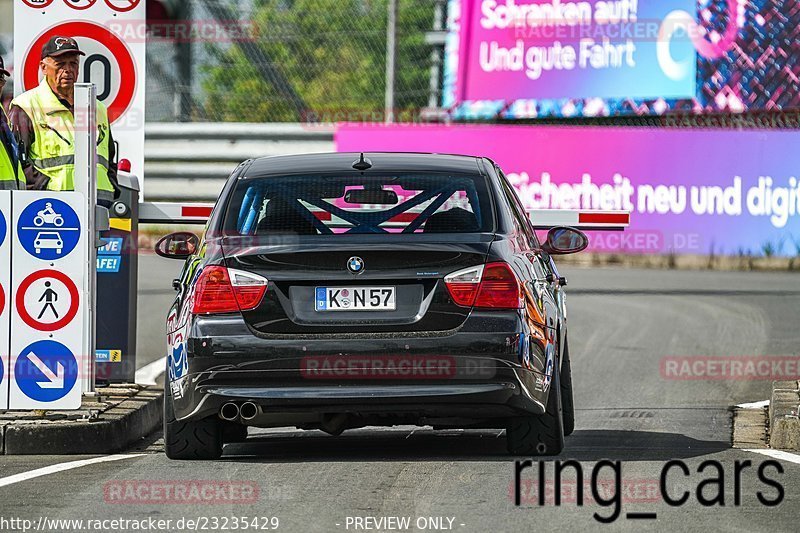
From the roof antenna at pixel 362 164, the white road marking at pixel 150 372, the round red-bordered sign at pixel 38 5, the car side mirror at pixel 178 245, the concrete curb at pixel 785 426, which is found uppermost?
the round red-bordered sign at pixel 38 5

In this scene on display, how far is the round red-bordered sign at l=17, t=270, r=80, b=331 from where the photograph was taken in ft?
29.2

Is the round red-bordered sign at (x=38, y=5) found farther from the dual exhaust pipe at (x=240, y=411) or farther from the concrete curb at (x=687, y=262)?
the concrete curb at (x=687, y=262)

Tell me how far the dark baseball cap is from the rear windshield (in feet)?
7.89

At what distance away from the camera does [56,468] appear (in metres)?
8.05

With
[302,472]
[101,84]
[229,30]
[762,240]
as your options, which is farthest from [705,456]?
[229,30]

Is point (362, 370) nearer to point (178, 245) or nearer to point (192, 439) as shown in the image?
point (192, 439)

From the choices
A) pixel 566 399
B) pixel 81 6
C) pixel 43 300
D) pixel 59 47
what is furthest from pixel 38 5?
pixel 566 399

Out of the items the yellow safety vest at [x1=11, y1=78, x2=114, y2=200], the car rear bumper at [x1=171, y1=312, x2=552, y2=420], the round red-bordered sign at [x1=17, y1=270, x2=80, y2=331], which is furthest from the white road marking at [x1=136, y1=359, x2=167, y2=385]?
the car rear bumper at [x1=171, y1=312, x2=552, y2=420]

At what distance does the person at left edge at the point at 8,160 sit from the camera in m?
9.54

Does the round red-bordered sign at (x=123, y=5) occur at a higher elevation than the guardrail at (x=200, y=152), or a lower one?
higher

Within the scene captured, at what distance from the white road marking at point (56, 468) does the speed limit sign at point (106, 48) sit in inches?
125

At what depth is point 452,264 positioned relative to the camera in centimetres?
775

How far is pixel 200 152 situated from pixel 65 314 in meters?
15.6

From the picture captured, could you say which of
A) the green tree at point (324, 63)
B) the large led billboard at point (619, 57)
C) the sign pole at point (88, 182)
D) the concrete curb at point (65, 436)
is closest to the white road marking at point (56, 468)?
the concrete curb at point (65, 436)
